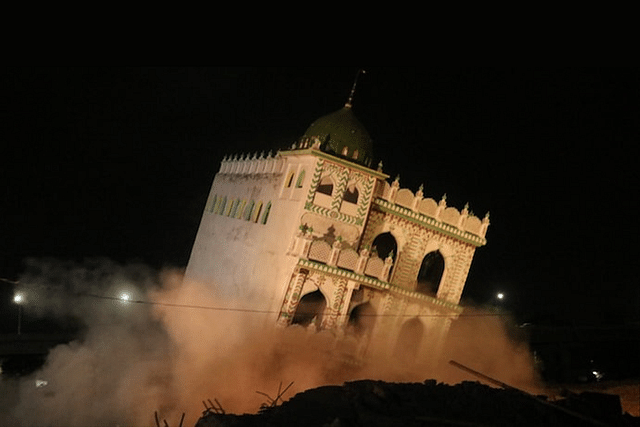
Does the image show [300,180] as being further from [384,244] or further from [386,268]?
[384,244]

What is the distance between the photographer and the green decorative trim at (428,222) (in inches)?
999

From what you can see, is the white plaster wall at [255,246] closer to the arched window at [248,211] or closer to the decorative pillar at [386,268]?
the arched window at [248,211]

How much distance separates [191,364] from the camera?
23.4m

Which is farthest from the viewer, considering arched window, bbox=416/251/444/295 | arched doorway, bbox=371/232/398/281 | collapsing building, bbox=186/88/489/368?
arched doorway, bbox=371/232/398/281

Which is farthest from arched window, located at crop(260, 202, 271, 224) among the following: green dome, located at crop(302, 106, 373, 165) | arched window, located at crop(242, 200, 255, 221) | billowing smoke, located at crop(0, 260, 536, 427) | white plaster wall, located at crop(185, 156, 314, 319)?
billowing smoke, located at crop(0, 260, 536, 427)

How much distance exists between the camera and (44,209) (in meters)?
47.0

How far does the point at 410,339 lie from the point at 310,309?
5085 mm

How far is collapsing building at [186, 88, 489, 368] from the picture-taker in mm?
23359

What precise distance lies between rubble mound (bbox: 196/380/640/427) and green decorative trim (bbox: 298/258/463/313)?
10247mm

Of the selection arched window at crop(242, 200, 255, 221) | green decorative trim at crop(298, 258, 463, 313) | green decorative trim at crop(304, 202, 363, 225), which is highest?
green decorative trim at crop(304, 202, 363, 225)

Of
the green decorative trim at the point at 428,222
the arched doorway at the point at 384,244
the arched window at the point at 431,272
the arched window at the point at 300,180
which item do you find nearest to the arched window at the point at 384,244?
the arched doorway at the point at 384,244

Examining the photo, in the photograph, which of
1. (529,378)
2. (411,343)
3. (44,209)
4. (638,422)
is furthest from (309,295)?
(44,209)

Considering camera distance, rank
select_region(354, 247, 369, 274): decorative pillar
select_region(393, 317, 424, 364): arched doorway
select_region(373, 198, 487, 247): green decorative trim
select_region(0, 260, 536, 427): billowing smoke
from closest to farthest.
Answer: select_region(0, 260, 536, 427): billowing smoke, select_region(354, 247, 369, 274): decorative pillar, select_region(373, 198, 487, 247): green decorative trim, select_region(393, 317, 424, 364): arched doorway

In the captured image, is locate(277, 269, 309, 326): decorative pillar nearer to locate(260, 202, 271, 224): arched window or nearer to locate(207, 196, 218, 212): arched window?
locate(260, 202, 271, 224): arched window
